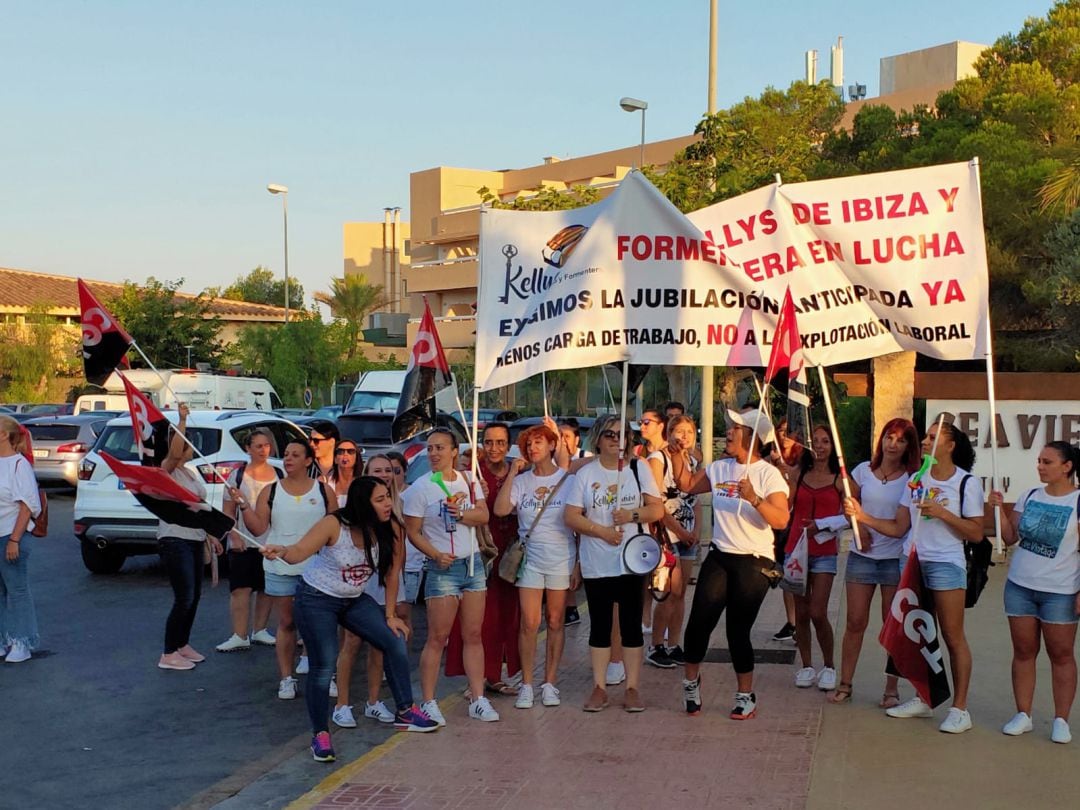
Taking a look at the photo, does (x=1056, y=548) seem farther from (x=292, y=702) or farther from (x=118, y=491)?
(x=118, y=491)

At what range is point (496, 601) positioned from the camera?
26.8 feet

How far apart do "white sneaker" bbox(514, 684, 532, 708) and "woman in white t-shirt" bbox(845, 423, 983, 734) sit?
7.93 feet

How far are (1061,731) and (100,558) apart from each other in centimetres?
1038

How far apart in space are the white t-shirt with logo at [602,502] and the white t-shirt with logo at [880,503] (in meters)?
1.23

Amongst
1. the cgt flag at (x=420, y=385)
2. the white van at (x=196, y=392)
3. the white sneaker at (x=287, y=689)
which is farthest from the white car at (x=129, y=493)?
the white van at (x=196, y=392)

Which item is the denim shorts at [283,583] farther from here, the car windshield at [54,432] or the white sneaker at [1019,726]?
the car windshield at [54,432]

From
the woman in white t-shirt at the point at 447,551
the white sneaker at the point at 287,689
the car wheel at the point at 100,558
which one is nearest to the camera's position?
the woman in white t-shirt at the point at 447,551

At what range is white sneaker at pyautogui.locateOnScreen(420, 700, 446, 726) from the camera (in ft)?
24.0

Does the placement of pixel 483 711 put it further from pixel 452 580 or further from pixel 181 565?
pixel 181 565

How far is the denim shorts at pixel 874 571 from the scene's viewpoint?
7609 millimetres

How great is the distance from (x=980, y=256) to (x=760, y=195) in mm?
1399

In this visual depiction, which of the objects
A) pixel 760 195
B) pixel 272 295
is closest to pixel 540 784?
pixel 760 195

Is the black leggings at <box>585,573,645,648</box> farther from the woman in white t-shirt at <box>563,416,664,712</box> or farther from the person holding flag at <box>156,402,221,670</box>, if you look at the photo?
the person holding flag at <box>156,402,221,670</box>

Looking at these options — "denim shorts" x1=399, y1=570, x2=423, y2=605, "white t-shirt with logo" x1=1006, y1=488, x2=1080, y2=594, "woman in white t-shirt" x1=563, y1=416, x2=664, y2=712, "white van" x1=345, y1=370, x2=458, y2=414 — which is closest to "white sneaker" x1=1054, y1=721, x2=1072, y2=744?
"white t-shirt with logo" x1=1006, y1=488, x2=1080, y2=594
